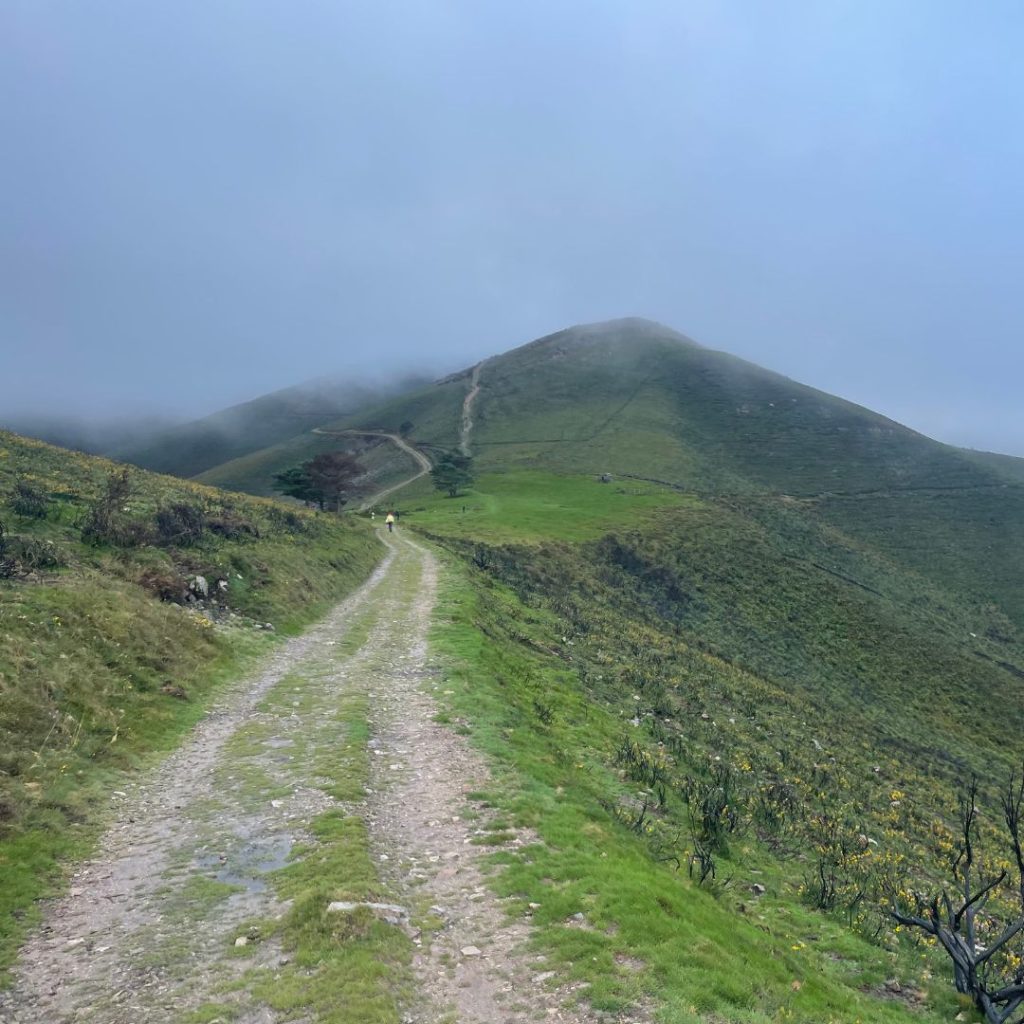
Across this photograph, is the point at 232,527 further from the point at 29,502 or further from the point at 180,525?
the point at 29,502

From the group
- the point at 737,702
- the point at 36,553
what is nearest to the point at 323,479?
the point at 36,553

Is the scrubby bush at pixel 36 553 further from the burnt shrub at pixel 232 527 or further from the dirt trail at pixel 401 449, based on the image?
the dirt trail at pixel 401 449

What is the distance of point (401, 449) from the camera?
470 feet

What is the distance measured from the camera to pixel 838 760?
82.1 feet

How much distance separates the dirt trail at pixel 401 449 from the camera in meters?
105

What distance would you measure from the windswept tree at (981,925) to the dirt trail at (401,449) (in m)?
85.0

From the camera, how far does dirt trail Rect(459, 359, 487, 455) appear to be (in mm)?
139962

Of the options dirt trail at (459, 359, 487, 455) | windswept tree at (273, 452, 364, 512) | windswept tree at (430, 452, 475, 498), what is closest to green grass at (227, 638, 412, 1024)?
windswept tree at (273, 452, 364, 512)

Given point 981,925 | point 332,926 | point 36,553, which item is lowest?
point 981,925

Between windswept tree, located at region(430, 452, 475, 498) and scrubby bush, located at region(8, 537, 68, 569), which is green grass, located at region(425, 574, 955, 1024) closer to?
scrubby bush, located at region(8, 537, 68, 569)

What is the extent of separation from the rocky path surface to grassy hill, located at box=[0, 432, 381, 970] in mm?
675

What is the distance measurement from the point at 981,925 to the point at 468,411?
154 metres

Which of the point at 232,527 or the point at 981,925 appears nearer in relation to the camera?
the point at 981,925

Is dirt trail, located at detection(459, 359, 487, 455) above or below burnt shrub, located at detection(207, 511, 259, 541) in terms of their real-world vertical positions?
above
